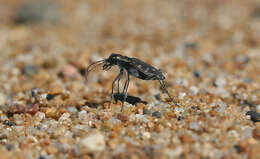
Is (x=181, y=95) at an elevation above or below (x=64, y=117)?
above

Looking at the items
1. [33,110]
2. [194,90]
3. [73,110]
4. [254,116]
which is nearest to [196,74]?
[194,90]

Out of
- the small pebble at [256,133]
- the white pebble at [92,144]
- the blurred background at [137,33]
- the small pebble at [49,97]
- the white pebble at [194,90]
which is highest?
the blurred background at [137,33]

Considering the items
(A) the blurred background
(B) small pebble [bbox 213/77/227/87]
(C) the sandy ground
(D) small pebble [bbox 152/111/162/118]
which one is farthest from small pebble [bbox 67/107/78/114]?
(B) small pebble [bbox 213/77/227/87]

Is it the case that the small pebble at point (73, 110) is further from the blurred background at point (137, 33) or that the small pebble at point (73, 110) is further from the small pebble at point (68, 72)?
the blurred background at point (137, 33)

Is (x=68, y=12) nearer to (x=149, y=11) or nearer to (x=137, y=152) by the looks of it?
(x=149, y=11)

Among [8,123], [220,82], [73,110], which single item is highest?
[220,82]

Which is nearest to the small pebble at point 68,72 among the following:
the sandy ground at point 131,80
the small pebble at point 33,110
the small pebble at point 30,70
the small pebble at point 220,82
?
the sandy ground at point 131,80

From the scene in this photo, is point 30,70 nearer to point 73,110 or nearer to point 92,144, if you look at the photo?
point 73,110

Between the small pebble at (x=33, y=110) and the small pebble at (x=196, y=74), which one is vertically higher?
the small pebble at (x=196, y=74)

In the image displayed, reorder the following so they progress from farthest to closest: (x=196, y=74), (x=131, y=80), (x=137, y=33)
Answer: (x=137, y=33) → (x=196, y=74) → (x=131, y=80)
